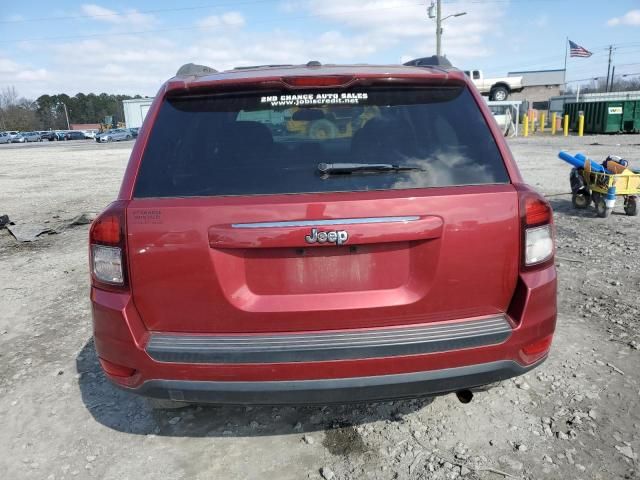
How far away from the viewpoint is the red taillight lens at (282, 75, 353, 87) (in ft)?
7.42

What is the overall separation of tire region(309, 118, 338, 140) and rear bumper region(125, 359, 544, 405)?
1093 mm

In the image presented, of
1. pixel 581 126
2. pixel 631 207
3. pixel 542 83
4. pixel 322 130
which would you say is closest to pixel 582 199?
pixel 631 207

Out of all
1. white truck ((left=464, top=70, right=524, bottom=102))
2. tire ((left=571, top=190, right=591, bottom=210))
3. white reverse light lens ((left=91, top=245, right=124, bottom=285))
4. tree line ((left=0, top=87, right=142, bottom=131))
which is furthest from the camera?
tree line ((left=0, top=87, right=142, bottom=131))

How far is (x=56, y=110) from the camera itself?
113188 millimetres

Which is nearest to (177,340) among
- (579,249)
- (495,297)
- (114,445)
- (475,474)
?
(114,445)

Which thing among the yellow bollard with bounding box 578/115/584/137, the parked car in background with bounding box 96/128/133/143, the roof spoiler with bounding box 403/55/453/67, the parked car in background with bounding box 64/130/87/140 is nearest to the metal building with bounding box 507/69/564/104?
the yellow bollard with bounding box 578/115/584/137

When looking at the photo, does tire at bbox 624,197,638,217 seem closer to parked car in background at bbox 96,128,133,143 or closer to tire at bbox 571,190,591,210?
tire at bbox 571,190,591,210

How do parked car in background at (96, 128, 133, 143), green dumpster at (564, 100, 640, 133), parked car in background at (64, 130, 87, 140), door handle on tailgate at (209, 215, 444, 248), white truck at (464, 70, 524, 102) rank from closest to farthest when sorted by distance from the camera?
1. door handle on tailgate at (209, 215, 444, 248)
2. green dumpster at (564, 100, 640, 133)
3. white truck at (464, 70, 524, 102)
4. parked car in background at (96, 128, 133, 143)
5. parked car in background at (64, 130, 87, 140)

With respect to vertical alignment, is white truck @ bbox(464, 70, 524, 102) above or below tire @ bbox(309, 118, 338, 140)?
above

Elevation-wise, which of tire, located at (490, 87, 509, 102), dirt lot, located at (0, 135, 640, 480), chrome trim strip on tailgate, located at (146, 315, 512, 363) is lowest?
dirt lot, located at (0, 135, 640, 480)

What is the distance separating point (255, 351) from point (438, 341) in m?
0.78

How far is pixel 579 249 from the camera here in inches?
235

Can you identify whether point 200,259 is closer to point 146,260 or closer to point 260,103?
point 146,260

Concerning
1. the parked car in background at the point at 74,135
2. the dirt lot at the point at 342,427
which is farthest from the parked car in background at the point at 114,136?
the dirt lot at the point at 342,427
